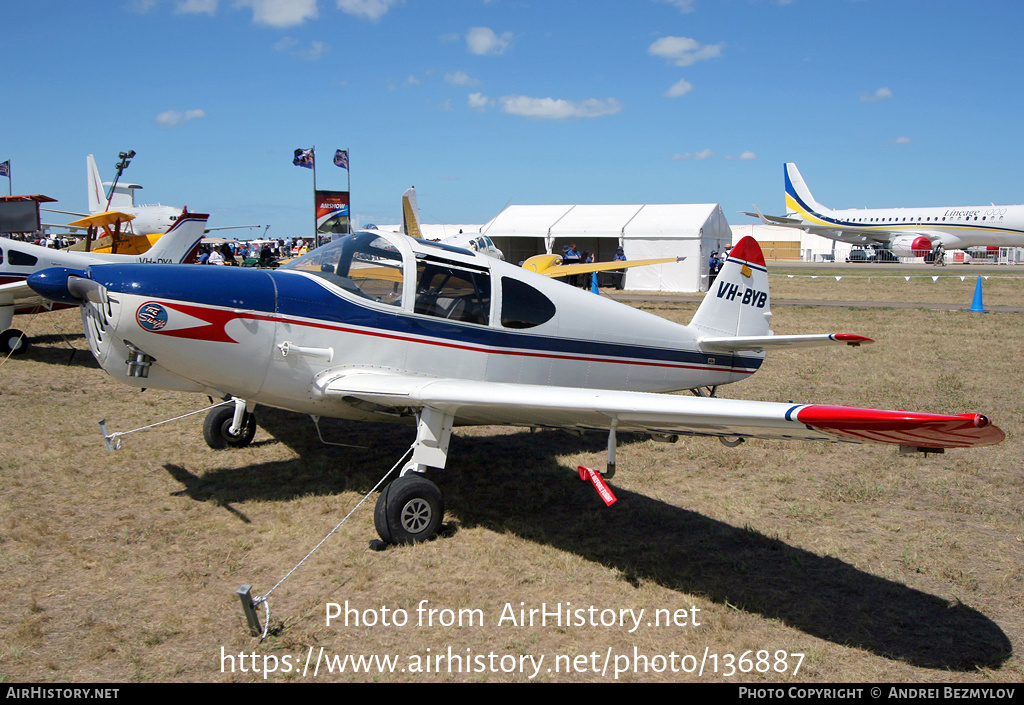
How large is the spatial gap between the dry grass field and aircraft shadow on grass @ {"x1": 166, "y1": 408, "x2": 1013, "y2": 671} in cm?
2

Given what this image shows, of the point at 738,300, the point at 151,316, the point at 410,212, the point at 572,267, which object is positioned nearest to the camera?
the point at 151,316

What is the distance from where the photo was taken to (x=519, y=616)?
12.6 ft

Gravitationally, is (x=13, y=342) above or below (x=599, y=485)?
below

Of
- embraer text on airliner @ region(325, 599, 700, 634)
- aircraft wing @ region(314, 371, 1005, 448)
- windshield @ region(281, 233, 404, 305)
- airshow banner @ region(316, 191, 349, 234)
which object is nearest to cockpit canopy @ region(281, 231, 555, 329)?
windshield @ region(281, 233, 404, 305)

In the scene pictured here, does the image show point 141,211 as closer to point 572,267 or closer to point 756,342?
point 572,267

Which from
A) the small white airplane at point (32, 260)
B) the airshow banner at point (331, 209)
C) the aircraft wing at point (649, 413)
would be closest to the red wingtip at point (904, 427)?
the aircraft wing at point (649, 413)

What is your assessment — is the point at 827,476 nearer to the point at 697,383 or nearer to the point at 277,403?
the point at 697,383

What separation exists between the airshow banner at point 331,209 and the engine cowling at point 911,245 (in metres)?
45.9

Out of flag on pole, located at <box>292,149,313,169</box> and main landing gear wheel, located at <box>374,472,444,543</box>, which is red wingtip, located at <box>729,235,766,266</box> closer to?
main landing gear wheel, located at <box>374,472,444,543</box>

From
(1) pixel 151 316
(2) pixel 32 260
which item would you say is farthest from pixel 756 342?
(2) pixel 32 260

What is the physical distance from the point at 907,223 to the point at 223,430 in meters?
59.7

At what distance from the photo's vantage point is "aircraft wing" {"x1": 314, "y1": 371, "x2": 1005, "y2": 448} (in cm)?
283

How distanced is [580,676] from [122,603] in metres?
2.64

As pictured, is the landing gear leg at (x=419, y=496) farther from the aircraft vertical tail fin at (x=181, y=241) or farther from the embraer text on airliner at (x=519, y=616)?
the aircraft vertical tail fin at (x=181, y=241)
